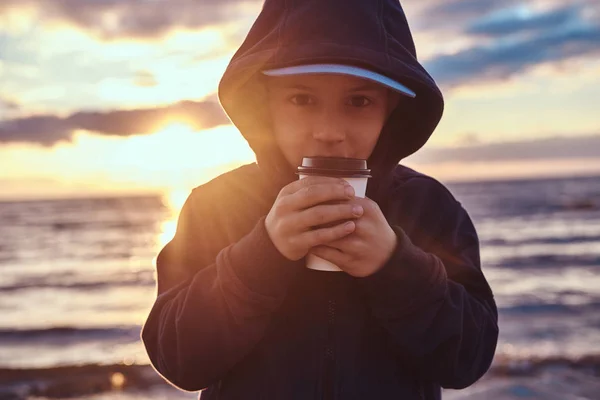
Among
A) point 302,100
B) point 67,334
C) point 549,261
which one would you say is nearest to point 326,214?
point 302,100

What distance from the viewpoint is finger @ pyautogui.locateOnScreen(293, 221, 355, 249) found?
1394 millimetres

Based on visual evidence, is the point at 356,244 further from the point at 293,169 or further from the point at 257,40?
the point at 257,40

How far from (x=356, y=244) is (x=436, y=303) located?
1.14 feet

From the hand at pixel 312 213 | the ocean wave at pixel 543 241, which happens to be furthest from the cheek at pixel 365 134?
the ocean wave at pixel 543 241

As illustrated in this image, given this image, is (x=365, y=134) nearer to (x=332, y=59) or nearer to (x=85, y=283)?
(x=332, y=59)

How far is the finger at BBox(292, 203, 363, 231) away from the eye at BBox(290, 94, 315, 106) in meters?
0.45

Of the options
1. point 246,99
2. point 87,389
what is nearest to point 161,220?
point 87,389

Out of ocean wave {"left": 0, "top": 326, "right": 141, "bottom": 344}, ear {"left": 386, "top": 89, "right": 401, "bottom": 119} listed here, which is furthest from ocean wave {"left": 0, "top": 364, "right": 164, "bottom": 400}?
ear {"left": 386, "top": 89, "right": 401, "bottom": 119}

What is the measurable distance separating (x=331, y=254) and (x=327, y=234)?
0.30 feet

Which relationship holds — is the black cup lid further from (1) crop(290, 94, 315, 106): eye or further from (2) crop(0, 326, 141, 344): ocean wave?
(2) crop(0, 326, 141, 344): ocean wave

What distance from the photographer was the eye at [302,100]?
1716mm

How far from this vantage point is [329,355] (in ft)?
5.59

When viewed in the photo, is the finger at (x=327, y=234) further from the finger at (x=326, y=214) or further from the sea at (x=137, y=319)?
the sea at (x=137, y=319)

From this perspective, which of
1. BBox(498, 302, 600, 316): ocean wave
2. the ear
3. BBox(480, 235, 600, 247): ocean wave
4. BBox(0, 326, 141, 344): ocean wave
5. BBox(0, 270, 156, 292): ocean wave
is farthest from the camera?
BBox(480, 235, 600, 247): ocean wave
